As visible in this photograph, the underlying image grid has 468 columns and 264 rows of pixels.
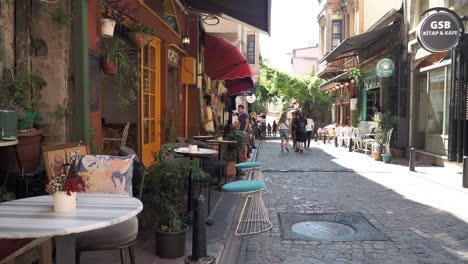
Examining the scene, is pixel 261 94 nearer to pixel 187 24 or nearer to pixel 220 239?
pixel 187 24

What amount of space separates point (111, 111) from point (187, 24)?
423 centimetres

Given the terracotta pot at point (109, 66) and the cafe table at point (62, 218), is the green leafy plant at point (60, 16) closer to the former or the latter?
the terracotta pot at point (109, 66)

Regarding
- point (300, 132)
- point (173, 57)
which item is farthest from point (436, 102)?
point (173, 57)

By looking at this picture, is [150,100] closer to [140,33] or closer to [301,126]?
[140,33]

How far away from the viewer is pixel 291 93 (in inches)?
1399

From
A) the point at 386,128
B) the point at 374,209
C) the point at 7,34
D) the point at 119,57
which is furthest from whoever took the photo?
the point at 386,128

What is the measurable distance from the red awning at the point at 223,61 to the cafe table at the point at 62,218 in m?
10.0

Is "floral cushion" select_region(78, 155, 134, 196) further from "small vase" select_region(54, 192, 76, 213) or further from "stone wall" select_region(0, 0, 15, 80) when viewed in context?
"stone wall" select_region(0, 0, 15, 80)

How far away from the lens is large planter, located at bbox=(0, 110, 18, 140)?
361cm

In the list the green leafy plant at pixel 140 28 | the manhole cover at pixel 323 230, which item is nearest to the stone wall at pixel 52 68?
the green leafy plant at pixel 140 28

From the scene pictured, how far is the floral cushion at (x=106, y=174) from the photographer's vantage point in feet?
12.3

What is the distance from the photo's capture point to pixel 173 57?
10117 mm

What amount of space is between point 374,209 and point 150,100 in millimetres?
4674

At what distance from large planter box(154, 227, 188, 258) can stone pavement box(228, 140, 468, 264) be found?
0.60 m
